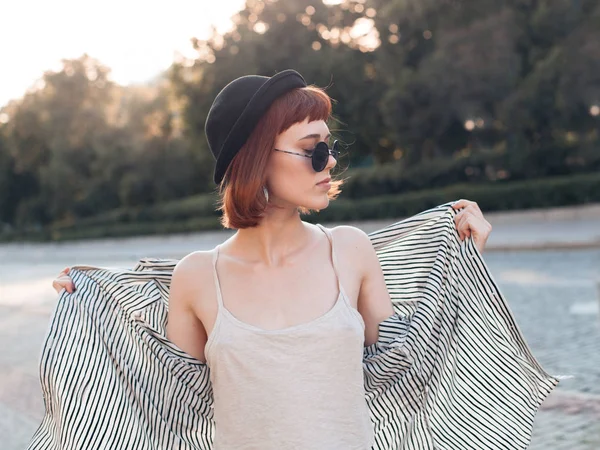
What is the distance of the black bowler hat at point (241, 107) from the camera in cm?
234

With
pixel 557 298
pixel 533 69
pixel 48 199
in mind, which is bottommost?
pixel 48 199

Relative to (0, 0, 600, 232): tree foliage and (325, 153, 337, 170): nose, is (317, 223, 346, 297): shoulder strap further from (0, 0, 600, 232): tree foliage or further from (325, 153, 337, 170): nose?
(0, 0, 600, 232): tree foliage

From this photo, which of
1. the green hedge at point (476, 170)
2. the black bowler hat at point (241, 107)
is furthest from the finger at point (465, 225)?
the green hedge at point (476, 170)

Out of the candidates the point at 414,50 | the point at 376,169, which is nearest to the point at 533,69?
the point at 414,50

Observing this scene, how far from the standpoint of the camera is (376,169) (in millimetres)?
30250

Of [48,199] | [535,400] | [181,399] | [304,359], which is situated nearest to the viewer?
[304,359]

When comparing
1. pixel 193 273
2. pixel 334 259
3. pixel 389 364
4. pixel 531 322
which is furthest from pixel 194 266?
pixel 531 322

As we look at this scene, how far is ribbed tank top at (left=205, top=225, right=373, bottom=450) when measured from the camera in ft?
7.70

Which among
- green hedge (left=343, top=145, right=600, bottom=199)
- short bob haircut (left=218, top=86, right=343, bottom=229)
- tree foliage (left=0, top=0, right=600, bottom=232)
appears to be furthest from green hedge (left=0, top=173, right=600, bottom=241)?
short bob haircut (left=218, top=86, right=343, bottom=229)

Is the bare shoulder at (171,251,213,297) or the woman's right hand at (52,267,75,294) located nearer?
the bare shoulder at (171,251,213,297)

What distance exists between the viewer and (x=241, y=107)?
238cm

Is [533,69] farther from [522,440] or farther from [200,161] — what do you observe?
[522,440]

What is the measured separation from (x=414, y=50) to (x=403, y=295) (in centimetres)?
2717

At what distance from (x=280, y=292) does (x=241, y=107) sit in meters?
0.54
